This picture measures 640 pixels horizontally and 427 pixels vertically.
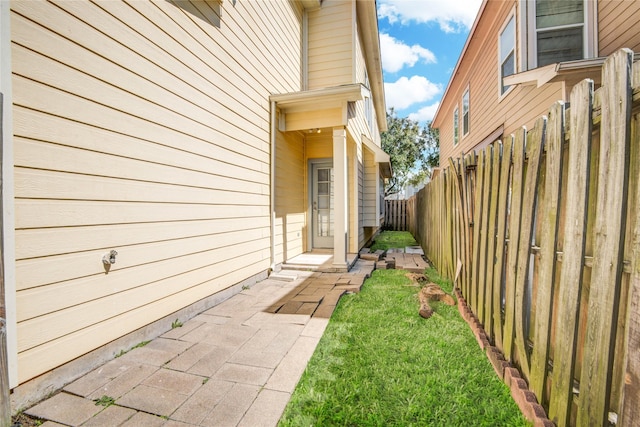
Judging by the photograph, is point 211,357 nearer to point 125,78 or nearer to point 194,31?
point 125,78

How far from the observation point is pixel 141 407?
1633 millimetres

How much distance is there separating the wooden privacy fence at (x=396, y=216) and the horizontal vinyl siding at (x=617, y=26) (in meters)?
10.4

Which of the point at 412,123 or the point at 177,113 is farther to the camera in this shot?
the point at 412,123

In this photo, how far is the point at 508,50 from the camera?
5.97m

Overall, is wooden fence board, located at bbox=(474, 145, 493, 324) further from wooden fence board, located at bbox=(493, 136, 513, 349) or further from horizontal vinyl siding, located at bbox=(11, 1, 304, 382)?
horizontal vinyl siding, located at bbox=(11, 1, 304, 382)

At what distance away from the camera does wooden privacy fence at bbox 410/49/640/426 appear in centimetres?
104

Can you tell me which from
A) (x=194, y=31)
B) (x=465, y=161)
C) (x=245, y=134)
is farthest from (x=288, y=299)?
(x=194, y=31)

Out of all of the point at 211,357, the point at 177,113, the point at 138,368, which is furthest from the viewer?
the point at 177,113

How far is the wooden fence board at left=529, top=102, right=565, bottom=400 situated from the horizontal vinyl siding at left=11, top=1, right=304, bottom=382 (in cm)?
279

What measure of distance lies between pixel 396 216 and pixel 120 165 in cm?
1379

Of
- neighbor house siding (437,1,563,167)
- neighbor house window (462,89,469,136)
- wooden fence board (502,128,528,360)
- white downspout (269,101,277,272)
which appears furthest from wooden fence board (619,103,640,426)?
neighbor house window (462,89,469,136)

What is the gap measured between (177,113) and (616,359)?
3405 mm

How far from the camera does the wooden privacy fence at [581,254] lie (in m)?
1.04

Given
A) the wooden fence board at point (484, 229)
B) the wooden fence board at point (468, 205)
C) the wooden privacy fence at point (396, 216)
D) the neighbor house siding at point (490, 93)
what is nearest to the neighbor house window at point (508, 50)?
the neighbor house siding at point (490, 93)
